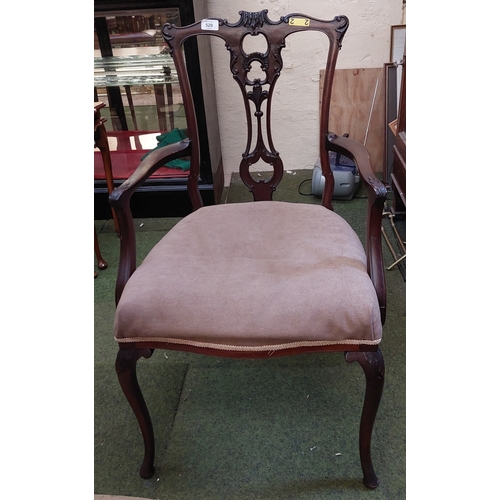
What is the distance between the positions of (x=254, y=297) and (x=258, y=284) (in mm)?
41

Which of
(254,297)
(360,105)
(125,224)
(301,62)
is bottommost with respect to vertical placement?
(254,297)

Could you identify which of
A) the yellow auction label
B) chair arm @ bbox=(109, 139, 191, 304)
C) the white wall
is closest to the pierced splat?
the yellow auction label

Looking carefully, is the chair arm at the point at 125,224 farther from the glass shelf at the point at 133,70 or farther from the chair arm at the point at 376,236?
the glass shelf at the point at 133,70

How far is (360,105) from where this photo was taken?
8.63ft

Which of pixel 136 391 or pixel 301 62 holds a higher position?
pixel 301 62

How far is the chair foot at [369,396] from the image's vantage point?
0.95 metres

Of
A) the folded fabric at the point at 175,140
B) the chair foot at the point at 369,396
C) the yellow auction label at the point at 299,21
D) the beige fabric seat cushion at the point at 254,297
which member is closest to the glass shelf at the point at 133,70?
the folded fabric at the point at 175,140

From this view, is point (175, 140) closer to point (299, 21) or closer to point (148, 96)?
point (148, 96)

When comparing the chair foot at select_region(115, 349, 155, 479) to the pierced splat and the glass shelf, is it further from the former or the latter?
the glass shelf

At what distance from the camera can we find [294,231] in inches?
46.4

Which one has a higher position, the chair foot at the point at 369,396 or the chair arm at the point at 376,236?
the chair arm at the point at 376,236

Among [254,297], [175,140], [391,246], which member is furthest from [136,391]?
[175,140]

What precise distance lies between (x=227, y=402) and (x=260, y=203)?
64 centimetres

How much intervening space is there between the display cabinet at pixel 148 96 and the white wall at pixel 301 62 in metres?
0.15
